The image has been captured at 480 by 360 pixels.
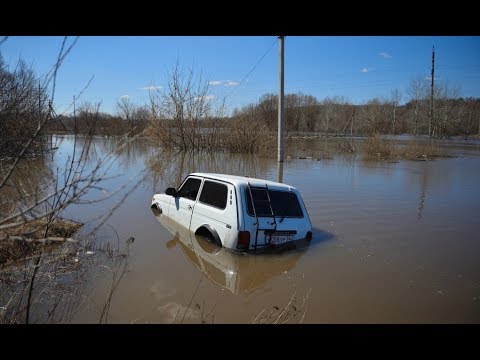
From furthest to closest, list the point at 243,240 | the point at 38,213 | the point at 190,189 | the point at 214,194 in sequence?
the point at 190,189 → the point at 214,194 → the point at 243,240 → the point at 38,213

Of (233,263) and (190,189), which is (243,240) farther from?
(190,189)

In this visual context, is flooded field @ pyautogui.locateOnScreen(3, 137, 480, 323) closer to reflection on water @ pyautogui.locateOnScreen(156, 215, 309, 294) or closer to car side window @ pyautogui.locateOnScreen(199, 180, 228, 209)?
reflection on water @ pyautogui.locateOnScreen(156, 215, 309, 294)

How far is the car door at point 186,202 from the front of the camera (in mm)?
7742

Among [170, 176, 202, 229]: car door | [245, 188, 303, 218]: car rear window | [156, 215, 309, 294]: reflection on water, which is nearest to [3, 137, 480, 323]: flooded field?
[156, 215, 309, 294]: reflection on water

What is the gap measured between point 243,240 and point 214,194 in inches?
50.9

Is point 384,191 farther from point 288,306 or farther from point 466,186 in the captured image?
point 288,306

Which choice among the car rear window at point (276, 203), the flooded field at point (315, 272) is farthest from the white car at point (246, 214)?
the flooded field at point (315, 272)

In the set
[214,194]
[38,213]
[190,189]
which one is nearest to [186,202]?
[190,189]

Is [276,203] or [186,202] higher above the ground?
[276,203]

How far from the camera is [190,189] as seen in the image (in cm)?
808

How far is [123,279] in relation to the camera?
18.3 feet

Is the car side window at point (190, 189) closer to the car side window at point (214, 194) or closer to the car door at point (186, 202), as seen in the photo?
the car door at point (186, 202)

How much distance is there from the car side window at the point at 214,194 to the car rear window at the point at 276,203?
495 mm
